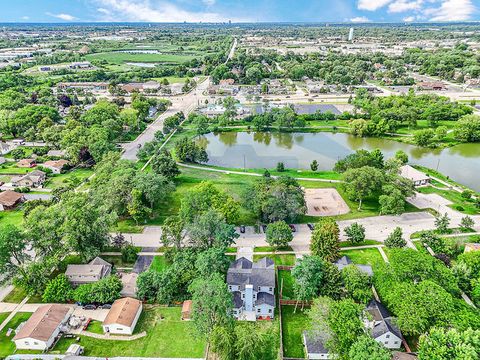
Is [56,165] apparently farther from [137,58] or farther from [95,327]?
[137,58]

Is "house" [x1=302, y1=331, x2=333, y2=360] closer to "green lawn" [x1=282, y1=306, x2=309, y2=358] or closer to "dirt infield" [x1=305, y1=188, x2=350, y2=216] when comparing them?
"green lawn" [x1=282, y1=306, x2=309, y2=358]

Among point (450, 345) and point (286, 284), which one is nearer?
point (450, 345)

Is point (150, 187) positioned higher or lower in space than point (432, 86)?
lower

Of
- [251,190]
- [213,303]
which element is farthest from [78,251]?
[251,190]

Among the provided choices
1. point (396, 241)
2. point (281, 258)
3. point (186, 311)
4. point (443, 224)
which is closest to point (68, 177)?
point (186, 311)

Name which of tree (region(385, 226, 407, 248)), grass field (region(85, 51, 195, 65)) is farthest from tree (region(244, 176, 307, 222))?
grass field (region(85, 51, 195, 65))

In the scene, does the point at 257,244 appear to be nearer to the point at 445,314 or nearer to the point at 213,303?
the point at 213,303

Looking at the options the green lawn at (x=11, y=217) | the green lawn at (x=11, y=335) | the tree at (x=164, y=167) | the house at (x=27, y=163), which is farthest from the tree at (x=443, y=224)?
the house at (x=27, y=163)
